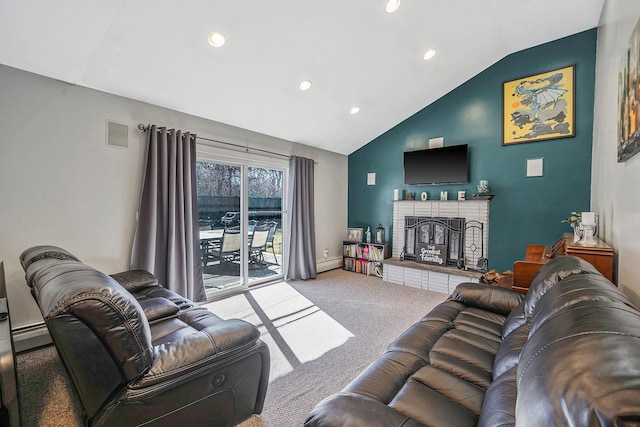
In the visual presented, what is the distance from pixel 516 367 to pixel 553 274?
2.06 feet

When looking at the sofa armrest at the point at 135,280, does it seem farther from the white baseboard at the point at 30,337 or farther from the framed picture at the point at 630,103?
the framed picture at the point at 630,103

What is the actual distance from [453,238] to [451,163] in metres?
1.16

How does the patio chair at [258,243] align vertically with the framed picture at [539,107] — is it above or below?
below

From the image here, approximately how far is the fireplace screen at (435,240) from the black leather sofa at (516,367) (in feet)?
7.18

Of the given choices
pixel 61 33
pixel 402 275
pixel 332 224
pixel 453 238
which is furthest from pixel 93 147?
pixel 453 238

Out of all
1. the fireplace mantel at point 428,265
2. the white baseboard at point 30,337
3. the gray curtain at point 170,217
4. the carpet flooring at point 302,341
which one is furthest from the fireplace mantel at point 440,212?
the white baseboard at point 30,337

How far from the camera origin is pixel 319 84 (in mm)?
3354

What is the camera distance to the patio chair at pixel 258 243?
4281 millimetres

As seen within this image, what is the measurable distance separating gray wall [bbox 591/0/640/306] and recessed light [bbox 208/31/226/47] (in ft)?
9.53

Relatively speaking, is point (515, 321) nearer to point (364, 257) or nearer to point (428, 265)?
point (428, 265)

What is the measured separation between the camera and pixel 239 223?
406 cm

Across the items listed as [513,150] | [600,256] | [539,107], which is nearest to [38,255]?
[600,256]

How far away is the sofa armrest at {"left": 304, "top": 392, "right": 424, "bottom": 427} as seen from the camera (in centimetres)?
88

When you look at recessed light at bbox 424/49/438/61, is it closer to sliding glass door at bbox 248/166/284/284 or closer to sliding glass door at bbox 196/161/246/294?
sliding glass door at bbox 248/166/284/284
